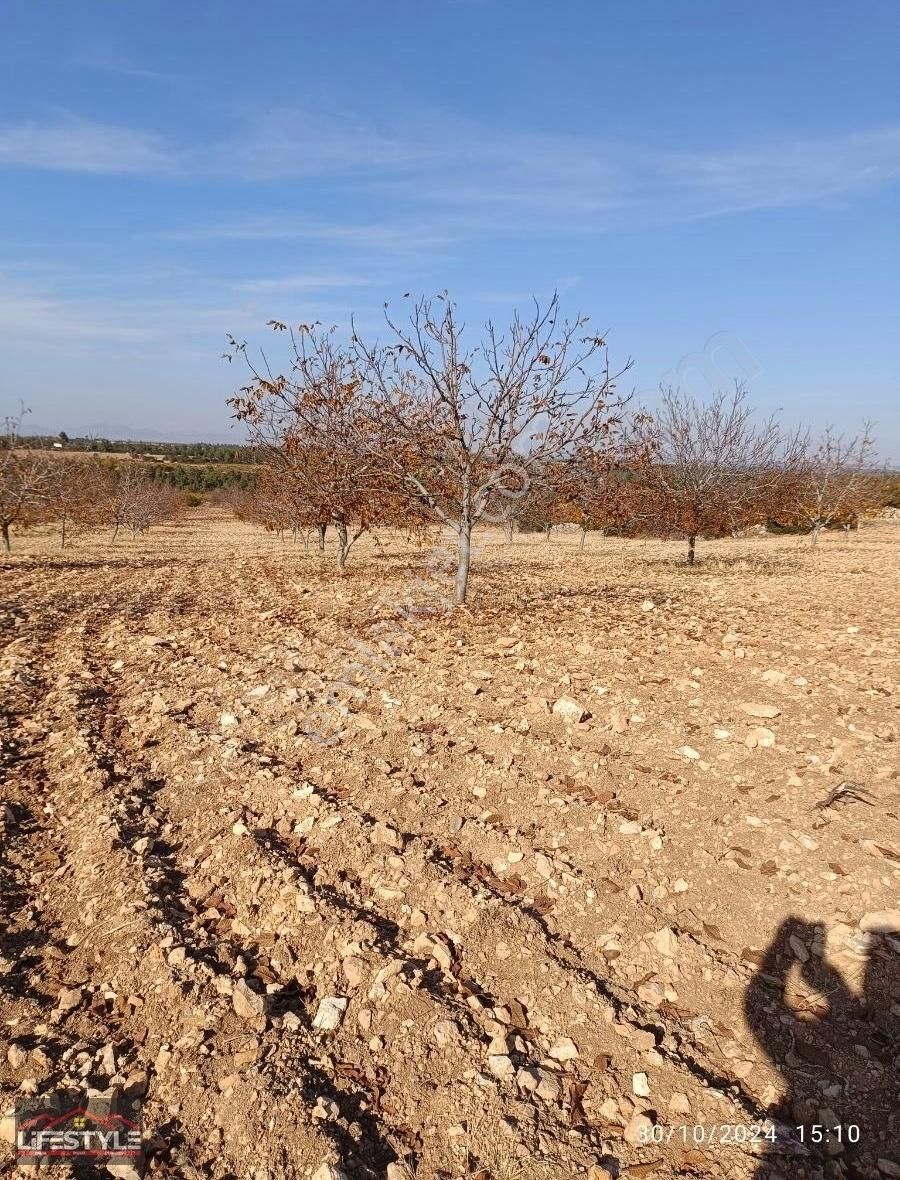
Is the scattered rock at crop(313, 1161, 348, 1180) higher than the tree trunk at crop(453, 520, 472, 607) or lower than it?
lower

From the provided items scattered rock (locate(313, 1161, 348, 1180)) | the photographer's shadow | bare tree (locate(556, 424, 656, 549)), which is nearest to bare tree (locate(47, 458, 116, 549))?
bare tree (locate(556, 424, 656, 549))

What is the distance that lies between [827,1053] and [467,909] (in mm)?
1589

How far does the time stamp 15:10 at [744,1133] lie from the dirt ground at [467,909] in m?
0.01

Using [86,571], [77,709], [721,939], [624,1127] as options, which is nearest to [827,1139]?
[624,1127]

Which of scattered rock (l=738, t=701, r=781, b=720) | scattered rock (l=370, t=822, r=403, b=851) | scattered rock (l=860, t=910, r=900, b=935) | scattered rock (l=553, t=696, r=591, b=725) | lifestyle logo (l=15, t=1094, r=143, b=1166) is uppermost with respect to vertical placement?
scattered rock (l=738, t=701, r=781, b=720)

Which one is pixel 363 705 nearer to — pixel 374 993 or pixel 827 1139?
pixel 374 993

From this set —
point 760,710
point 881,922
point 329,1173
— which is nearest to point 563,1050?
point 329,1173

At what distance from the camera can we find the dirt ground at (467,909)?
2.24 m

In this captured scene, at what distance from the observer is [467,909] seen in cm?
320

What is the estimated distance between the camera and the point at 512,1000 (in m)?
2.73

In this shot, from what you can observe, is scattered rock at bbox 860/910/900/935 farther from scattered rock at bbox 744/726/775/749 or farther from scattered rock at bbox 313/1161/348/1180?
scattered rock at bbox 313/1161/348/1180

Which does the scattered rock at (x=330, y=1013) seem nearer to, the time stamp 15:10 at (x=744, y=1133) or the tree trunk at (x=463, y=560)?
the time stamp 15:10 at (x=744, y=1133)

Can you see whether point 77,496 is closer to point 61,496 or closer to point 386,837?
point 61,496

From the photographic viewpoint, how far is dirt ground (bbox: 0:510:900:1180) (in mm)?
2242
